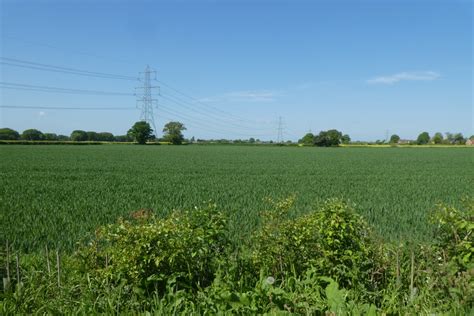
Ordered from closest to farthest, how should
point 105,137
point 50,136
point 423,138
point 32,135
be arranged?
point 32,135
point 50,136
point 105,137
point 423,138

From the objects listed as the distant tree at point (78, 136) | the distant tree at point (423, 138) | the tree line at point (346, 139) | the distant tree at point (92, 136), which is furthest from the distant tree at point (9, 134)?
the distant tree at point (423, 138)

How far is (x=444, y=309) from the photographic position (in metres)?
3.84

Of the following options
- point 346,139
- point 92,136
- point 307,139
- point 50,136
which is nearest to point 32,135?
point 50,136

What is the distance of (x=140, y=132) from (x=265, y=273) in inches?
4294

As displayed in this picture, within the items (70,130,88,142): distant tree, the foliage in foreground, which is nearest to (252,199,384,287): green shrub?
the foliage in foreground

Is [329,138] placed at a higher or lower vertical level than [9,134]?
lower

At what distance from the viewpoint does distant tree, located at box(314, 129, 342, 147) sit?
378 ft

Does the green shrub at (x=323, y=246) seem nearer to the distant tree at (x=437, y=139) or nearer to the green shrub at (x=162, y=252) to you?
the green shrub at (x=162, y=252)

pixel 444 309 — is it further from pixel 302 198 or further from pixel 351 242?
pixel 302 198

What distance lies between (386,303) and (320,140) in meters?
115

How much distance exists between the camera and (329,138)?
115312 mm

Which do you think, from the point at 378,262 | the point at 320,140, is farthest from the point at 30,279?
the point at 320,140

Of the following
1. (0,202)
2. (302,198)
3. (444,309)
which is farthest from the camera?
(302,198)

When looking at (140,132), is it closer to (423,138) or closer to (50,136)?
(50,136)
